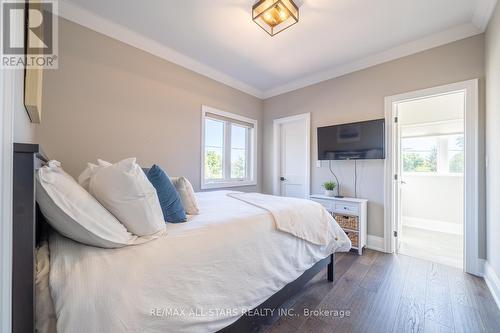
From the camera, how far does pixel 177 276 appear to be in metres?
→ 0.93

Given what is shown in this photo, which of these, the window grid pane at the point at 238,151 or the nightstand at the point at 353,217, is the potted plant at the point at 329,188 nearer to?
the nightstand at the point at 353,217

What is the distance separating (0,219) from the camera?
573mm

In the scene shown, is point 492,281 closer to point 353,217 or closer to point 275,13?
point 353,217

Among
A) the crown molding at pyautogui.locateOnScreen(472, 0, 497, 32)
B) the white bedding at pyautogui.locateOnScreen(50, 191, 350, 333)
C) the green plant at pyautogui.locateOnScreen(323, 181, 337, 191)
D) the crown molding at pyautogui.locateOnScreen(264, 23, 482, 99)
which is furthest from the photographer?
the green plant at pyautogui.locateOnScreen(323, 181, 337, 191)

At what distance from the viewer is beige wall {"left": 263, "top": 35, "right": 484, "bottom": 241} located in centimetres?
236

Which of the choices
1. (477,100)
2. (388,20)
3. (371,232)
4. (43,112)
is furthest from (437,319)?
(43,112)

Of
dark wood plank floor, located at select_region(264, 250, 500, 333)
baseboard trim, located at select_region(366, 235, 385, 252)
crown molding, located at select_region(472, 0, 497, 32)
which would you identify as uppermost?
crown molding, located at select_region(472, 0, 497, 32)

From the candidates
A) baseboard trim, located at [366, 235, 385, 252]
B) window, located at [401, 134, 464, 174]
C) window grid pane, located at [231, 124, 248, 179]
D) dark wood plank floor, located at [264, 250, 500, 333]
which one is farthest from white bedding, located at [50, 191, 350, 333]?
window, located at [401, 134, 464, 174]

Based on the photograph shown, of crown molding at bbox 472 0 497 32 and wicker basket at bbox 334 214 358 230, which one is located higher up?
crown molding at bbox 472 0 497 32

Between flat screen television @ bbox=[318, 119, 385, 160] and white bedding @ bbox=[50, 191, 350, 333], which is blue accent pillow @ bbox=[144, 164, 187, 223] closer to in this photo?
white bedding @ bbox=[50, 191, 350, 333]

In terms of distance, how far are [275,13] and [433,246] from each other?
12.5 feet

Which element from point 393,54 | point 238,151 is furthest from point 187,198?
point 393,54

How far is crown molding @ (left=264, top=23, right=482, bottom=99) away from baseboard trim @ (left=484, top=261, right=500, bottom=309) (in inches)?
97.4

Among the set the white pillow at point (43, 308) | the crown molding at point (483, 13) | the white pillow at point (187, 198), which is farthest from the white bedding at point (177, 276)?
the crown molding at point (483, 13)
